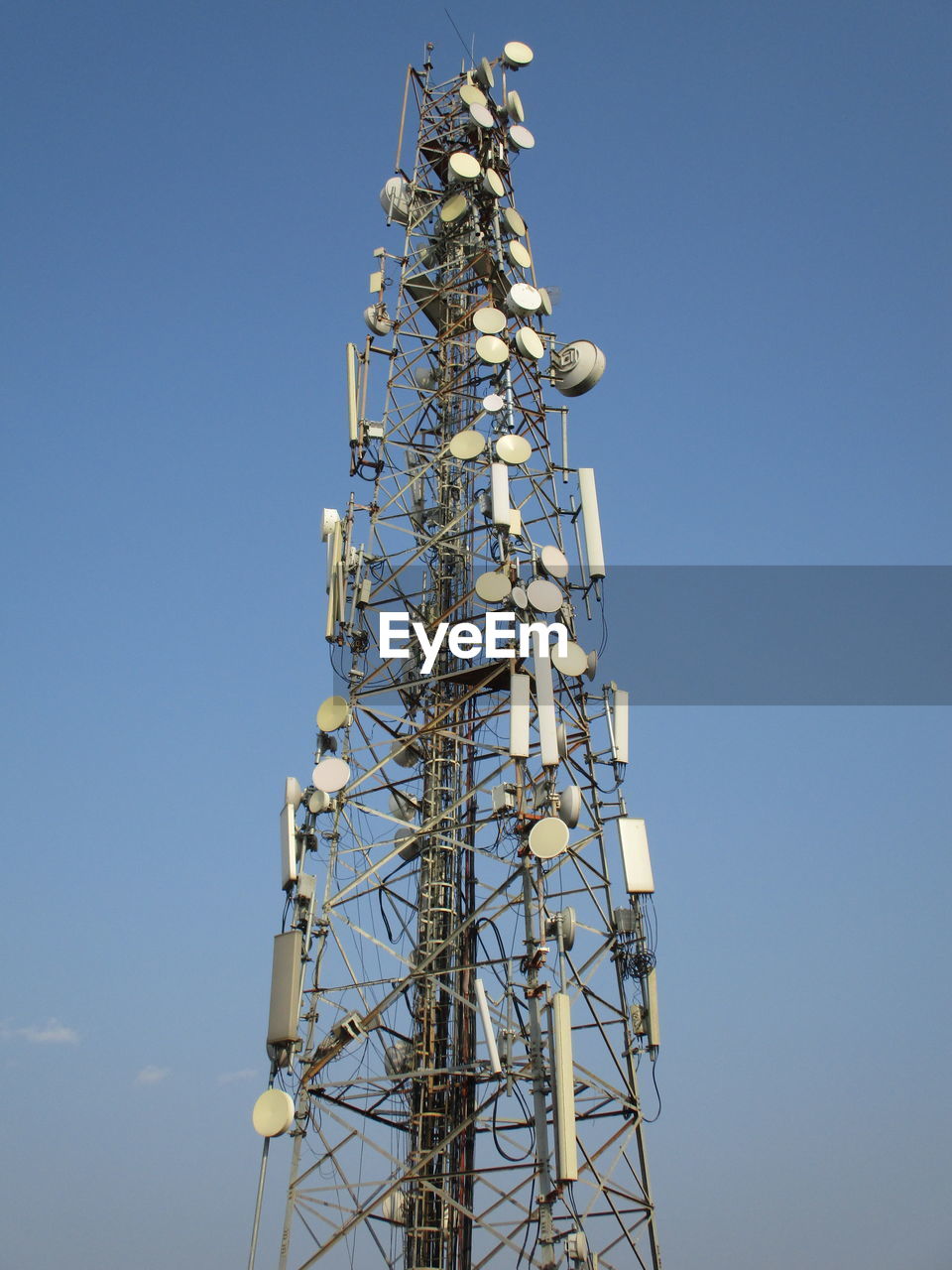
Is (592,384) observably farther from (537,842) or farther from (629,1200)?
(629,1200)

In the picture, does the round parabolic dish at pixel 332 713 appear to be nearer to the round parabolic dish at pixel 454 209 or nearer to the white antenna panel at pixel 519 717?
the white antenna panel at pixel 519 717

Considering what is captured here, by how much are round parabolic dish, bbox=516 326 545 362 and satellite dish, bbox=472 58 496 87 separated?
28.8 ft

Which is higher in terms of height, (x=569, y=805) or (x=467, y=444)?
(x=467, y=444)

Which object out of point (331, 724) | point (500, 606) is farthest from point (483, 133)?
point (331, 724)

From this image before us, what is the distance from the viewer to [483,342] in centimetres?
2511

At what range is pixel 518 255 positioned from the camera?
2758 centimetres

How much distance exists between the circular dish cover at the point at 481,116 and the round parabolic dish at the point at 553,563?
39.8 ft

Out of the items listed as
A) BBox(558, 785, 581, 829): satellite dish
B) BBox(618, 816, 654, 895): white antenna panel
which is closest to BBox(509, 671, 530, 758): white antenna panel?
BBox(558, 785, 581, 829): satellite dish

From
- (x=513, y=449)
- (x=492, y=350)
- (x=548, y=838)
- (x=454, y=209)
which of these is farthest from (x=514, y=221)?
(x=548, y=838)

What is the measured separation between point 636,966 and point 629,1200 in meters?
3.80

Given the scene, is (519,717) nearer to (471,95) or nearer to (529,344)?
(529,344)

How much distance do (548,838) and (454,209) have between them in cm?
1614

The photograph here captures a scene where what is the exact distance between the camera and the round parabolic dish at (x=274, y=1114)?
1839 cm

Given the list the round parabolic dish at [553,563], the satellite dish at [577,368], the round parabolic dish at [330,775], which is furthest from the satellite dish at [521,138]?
the round parabolic dish at [330,775]
